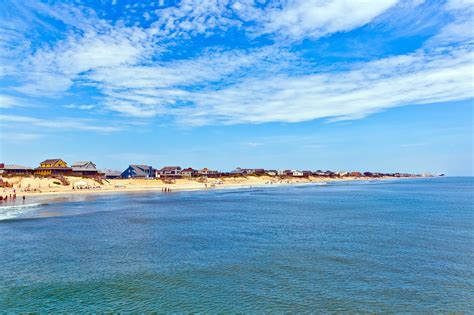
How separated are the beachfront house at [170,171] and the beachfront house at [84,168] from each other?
136ft

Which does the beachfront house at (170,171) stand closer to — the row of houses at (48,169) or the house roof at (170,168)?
the house roof at (170,168)

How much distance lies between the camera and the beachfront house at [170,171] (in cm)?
15407

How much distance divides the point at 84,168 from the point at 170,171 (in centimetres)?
4965

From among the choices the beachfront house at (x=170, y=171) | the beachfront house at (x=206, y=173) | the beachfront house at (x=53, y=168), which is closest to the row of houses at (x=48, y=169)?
the beachfront house at (x=53, y=168)

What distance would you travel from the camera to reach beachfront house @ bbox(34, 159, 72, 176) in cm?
10188

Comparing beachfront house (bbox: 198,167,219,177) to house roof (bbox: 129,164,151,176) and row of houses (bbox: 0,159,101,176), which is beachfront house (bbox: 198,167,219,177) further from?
row of houses (bbox: 0,159,101,176)

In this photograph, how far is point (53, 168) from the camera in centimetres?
10194

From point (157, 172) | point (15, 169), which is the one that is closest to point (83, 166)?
point (15, 169)

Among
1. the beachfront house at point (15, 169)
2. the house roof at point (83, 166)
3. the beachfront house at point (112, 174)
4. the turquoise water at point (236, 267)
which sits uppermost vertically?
the house roof at point (83, 166)

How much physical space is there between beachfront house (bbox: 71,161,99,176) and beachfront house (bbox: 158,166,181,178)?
41.5 metres

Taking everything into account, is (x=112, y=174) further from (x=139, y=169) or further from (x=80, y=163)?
(x=80, y=163)

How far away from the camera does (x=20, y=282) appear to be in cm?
1691

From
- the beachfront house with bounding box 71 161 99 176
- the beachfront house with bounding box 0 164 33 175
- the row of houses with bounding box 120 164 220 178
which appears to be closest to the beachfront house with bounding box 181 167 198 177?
the row of houses with bounding box 120 164 220 178

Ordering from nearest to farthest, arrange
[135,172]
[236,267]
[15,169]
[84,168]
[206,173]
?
1. [236,267]
2. [15,169]
3. [84,168]
4. [135,172]
5. [206,173]
